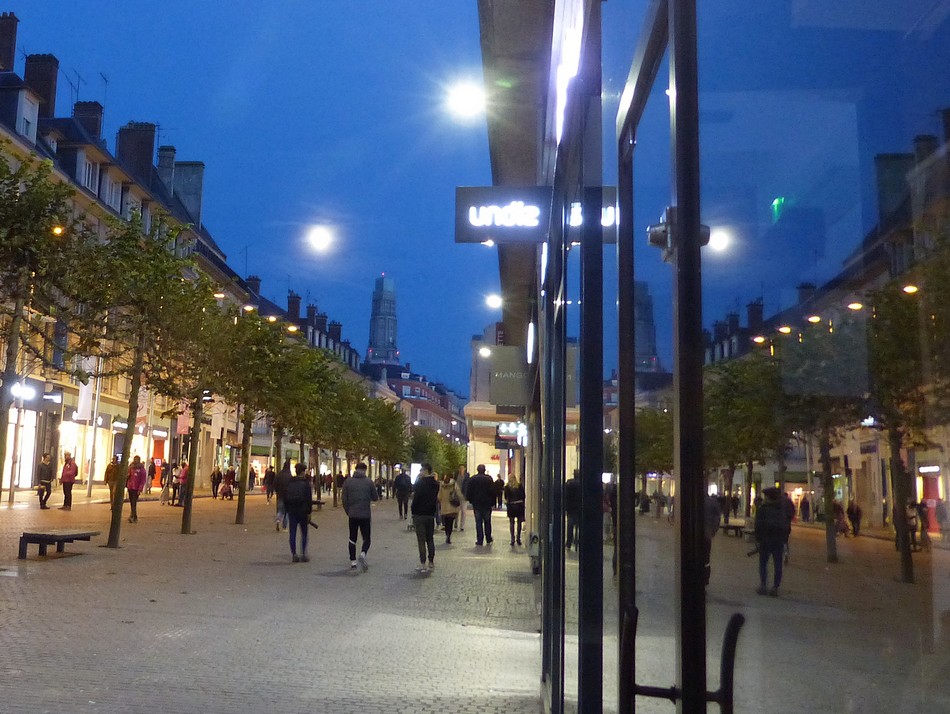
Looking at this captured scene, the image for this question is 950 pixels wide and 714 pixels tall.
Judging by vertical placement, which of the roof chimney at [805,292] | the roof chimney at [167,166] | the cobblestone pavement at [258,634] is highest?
the roof chimney at [167,166]

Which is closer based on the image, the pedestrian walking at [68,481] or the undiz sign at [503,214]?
the undiz sign at [503,214]

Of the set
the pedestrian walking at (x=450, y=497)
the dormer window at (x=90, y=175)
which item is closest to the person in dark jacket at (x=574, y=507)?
the pedestrian walking at (x=450, y=497)

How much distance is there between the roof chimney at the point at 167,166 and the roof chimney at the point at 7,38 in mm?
23656

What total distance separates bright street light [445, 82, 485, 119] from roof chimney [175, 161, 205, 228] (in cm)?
6217

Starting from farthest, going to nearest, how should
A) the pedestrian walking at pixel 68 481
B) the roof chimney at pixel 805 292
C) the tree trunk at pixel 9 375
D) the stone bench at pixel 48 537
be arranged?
the pedestrian walking at pixel 68 481 → the tree trunk at pixel 9 375 → the stone bench at pixel 48 537 → the roof chimney at pixel 805 292

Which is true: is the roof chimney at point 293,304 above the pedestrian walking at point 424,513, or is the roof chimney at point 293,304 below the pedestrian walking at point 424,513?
above

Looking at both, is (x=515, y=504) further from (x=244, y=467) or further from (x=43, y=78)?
(x=43, y=78)

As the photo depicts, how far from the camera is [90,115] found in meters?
57.0

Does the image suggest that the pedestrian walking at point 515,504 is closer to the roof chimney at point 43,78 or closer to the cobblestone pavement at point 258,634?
the cobblestone pavement at point 258,634

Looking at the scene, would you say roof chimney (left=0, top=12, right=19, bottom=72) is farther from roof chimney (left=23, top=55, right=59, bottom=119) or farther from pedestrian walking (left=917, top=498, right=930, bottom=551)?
pedestrian walking (left=917, top=498, right=930, bottom=551)

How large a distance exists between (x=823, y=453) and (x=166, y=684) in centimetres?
735

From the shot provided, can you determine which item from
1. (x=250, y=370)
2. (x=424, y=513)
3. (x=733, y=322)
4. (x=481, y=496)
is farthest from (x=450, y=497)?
(x=733, y=322)

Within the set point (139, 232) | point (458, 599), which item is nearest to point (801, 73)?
point (458, 599)

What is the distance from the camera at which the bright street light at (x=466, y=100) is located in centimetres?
1259
